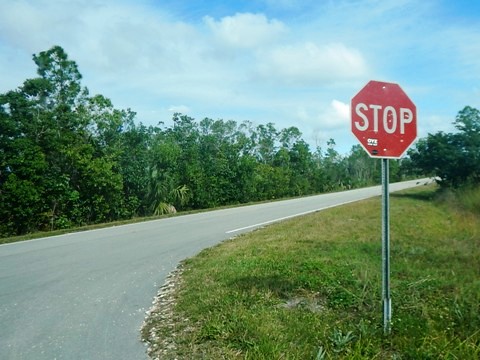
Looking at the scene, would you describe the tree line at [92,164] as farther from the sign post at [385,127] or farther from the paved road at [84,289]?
the sign post at [385,127]

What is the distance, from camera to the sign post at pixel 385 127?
13.1 feet

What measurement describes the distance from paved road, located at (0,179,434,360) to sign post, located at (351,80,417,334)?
8.48 feet

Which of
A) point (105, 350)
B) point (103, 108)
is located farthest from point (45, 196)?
point (105, 350)

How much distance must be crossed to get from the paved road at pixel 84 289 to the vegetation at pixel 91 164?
241 inches

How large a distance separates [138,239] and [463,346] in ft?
31.1

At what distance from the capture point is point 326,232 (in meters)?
10.7

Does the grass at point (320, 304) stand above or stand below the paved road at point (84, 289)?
above

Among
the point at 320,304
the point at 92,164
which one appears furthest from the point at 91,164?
the point at 320,304

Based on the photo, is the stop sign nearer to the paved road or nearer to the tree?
the paved road

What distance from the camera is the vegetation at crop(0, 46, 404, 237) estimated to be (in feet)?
57.5

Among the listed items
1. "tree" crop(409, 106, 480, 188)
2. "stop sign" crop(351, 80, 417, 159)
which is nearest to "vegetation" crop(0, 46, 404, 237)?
"tree" crop(409, 106, 480, 188)

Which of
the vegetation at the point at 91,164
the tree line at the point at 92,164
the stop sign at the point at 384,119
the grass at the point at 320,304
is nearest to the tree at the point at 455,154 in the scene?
the tree line at the point at 92,164

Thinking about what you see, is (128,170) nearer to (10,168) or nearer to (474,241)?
(10,168)

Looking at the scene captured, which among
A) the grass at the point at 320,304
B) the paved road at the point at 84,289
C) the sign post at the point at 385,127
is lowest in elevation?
the paved road at the point at 84,289
